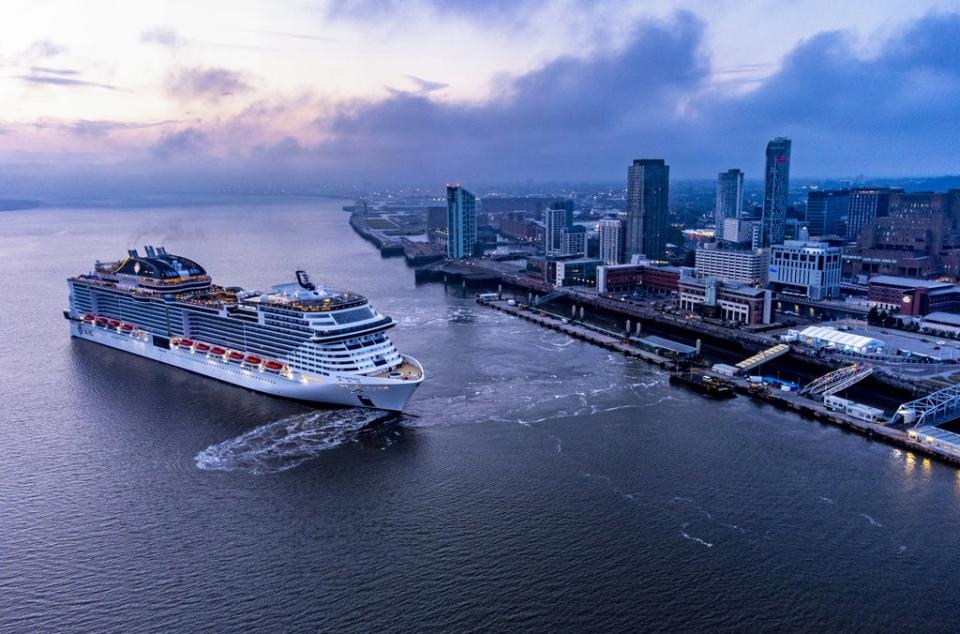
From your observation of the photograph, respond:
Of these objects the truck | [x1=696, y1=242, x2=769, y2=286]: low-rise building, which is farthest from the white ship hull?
[x1=696, y1=242, x2=769, y2=286]: low-rise building

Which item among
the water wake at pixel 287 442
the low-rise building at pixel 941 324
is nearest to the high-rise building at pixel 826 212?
the low-rise building at pixel 941 324

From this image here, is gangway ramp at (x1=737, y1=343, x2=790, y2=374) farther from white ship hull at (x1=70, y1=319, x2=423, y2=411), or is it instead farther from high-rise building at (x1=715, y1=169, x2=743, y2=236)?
high-rise building at (x1=715, y1=169, x2=743, y2=236)

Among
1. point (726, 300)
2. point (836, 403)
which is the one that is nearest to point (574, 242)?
point (726, 300)

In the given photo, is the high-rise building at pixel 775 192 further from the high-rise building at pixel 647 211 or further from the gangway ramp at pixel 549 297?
the gangway ramp at pixel 549 297

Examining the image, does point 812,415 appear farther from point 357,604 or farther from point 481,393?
point 357,604

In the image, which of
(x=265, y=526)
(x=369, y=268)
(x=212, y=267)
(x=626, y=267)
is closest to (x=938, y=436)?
(x=265, y=526)

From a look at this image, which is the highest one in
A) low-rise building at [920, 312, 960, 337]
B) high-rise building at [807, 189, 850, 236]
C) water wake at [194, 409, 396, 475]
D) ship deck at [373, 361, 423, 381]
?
high-rise building at [807, 189, 850, 236]
